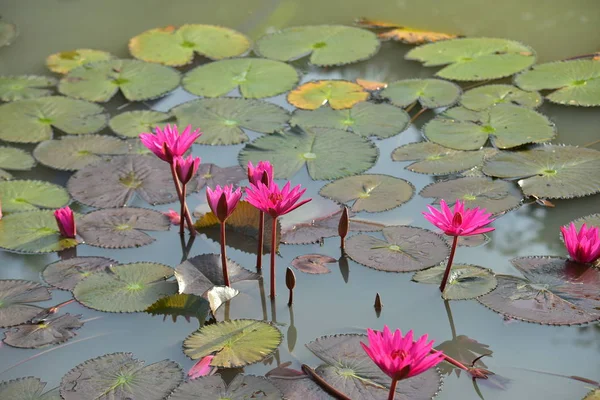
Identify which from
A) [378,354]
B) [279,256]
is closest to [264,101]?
[279,256]

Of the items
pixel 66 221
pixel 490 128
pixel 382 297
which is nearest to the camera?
pixel 382 297

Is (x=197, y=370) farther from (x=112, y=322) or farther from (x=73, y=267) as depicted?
(x=73, y=267)

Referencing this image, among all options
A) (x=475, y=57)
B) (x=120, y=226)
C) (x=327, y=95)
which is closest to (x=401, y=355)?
(x=120, y=226)

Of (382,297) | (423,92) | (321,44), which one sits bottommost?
(382,297)

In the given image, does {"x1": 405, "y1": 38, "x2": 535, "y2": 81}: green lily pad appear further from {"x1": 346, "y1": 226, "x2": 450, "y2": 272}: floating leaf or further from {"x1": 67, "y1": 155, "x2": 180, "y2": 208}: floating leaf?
A: {"x1": 67, "y1": 155, "x2": 180, "y2": 208}: floating leaf

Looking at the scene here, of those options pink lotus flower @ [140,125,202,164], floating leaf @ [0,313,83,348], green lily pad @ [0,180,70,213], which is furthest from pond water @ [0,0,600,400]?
pink lotus flower @ [140,125,202,164]

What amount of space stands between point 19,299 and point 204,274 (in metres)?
0.63

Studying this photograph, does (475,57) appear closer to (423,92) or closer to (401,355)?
(423,92)

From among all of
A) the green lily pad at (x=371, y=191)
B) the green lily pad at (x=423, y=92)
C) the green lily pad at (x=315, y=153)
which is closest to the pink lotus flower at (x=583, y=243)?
the green lily pad at (x=371, y=191)

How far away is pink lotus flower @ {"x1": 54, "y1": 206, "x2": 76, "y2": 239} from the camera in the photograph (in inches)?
110

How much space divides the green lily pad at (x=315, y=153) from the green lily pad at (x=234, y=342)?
1.04m

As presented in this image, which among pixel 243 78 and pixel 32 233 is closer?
pixel 32 233

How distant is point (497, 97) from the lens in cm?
375

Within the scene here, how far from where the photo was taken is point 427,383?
2.12m
